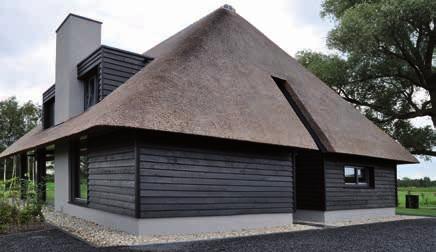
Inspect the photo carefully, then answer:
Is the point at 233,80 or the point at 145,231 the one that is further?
the point at 233,80

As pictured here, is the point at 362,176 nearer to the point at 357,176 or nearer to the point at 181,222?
the point at 357,176

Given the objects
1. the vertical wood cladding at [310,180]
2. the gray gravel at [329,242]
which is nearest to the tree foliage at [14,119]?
the vertical wood cladding at [310,180]

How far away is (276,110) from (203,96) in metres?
2.41

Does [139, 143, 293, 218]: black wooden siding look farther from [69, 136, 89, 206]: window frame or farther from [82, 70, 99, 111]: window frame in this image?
[69, 136, 89, 206]: window frame

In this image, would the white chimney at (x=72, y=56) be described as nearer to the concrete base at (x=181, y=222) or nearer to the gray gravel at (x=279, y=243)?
the concrete base at (x=181, y=222)

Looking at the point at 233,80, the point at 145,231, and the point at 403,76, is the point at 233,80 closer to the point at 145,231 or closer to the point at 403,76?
the point at 145,231

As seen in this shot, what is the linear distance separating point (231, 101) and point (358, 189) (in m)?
6.10

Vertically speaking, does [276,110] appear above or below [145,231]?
above

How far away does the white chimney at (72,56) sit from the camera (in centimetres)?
1223

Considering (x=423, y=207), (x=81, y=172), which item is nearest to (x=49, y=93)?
(x=81, y=172)

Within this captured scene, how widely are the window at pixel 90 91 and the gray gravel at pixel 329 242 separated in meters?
6.16

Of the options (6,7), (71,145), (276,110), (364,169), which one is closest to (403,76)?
(364,169)

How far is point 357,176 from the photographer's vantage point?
13406 mm

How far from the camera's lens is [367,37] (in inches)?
719
